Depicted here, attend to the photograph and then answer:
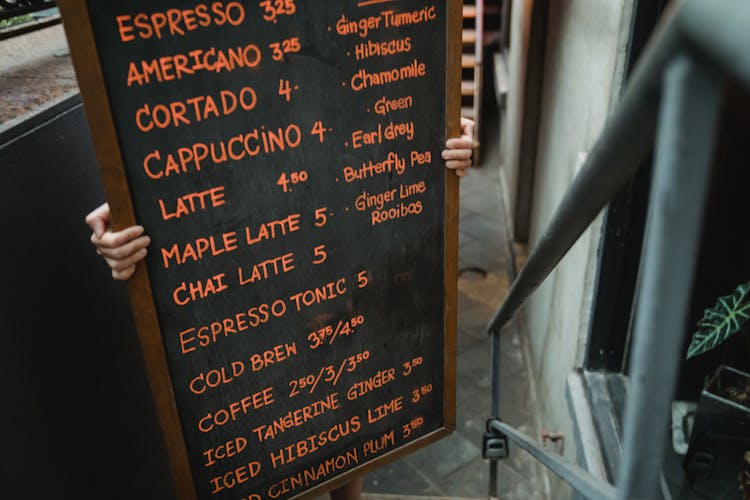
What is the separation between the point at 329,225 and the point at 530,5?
3594 mm

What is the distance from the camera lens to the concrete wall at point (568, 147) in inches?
89.6

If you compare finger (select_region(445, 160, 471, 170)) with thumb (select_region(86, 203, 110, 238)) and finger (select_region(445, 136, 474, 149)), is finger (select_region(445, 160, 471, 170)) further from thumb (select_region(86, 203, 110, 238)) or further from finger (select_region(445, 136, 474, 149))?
thumb (select_region(86, 203, 110, 238))

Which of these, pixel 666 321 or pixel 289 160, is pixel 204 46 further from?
pixel 666 321

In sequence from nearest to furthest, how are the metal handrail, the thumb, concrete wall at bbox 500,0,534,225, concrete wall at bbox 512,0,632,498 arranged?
1. the metal handrail
2. the thumb
3. concrete wall at bbox 512,0,632,498
4. concrete wall at bbox 500,0,534,225

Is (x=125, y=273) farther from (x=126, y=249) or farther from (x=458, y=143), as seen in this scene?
(x=458, y=143)

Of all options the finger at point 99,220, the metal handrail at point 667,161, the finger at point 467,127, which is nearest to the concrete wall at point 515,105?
the finger at point 467,127

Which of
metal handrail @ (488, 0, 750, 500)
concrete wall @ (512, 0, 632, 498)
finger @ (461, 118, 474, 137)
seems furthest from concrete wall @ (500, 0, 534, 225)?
metal handrail @ (488, 0, 750, 500)

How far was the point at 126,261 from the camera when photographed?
1.48 meters

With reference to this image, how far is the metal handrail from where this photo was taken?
0.46 meters

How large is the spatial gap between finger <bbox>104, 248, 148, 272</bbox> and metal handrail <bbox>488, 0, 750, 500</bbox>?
44.6 inches

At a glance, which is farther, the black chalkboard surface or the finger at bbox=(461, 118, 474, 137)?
the finger at bbox=(461, 118, 474, 137)

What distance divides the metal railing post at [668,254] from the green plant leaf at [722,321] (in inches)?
55.1

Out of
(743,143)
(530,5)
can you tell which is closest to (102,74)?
(743,143)

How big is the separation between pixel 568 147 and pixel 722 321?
138 cm
